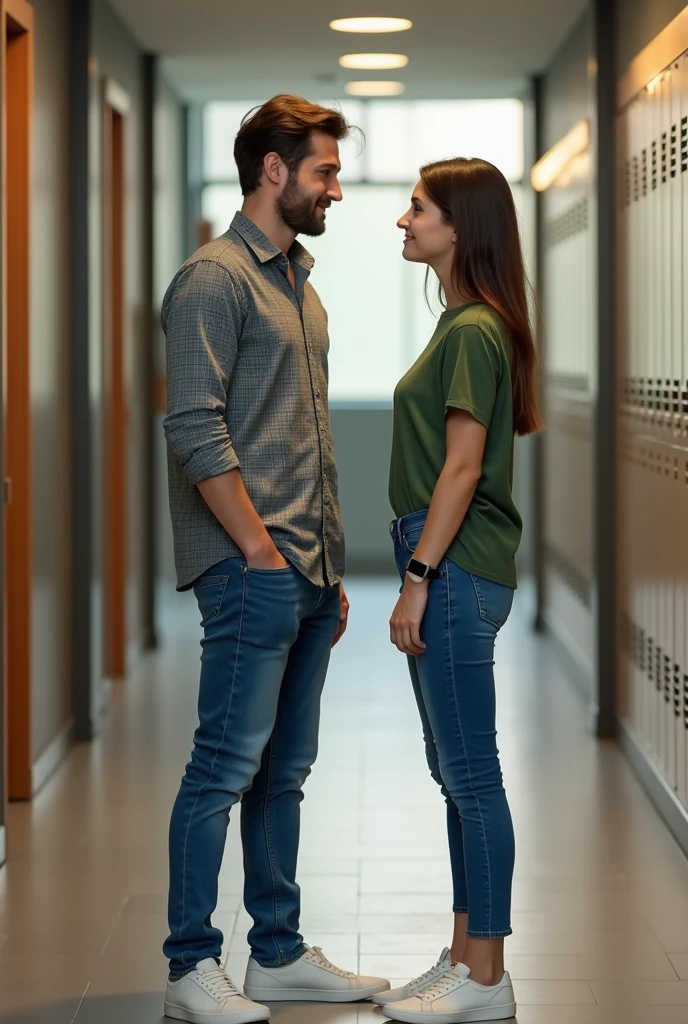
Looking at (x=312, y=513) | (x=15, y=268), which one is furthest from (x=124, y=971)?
(x=15, y=268)

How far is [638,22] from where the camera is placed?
4.81 meters

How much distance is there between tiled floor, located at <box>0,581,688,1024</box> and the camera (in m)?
3.05

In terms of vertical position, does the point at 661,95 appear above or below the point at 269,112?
above

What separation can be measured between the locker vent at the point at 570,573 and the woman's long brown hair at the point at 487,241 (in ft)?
11.3

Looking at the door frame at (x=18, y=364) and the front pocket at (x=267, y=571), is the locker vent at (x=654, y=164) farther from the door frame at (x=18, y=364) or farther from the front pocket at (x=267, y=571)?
the front pocket at (x=267, y=571)

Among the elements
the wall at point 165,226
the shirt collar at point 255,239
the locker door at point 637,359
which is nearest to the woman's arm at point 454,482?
the shirt collar at point 255,239

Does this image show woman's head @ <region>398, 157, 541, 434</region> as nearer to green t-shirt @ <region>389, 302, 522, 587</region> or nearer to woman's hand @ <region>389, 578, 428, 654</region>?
green t-shirt @ <region>389, 302, 522, 587</region>

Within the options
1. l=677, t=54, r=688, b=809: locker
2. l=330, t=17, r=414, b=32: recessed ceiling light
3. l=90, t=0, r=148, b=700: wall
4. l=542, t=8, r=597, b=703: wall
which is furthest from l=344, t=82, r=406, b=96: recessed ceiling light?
l=677, t=54, r=688, b=809: locker

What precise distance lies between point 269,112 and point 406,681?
398cm

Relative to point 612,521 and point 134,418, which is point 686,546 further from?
point 134,418

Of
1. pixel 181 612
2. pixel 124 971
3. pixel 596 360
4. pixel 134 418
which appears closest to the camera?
pixel 124 971

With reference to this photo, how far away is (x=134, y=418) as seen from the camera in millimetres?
7039

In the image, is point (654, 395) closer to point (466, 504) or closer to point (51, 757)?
point (466, 504)

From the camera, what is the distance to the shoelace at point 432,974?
2932 millimetres
